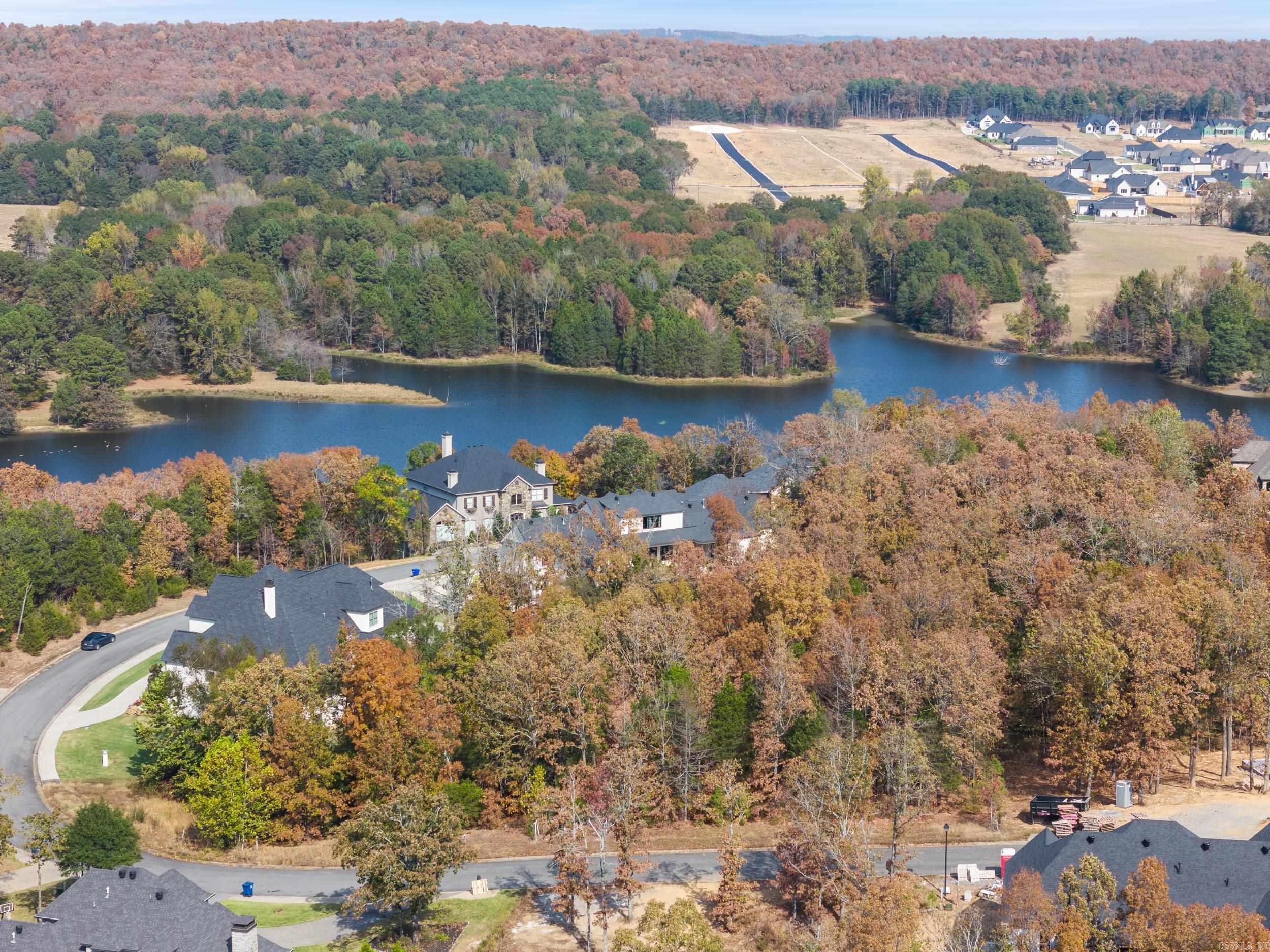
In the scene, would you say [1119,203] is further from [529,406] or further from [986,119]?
[529,406]

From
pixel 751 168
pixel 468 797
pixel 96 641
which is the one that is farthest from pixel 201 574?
pixel 751 168

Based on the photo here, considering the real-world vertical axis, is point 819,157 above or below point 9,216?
above

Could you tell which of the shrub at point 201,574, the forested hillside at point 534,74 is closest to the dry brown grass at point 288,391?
the shrub at point 201,574

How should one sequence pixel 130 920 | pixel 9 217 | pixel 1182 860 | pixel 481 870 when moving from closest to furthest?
1. pixel 130 920
2. pixel 1182 860
3. pixel 481 870
4. pixel 9 217

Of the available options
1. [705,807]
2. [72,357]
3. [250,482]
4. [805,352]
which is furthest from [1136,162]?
[705,807]

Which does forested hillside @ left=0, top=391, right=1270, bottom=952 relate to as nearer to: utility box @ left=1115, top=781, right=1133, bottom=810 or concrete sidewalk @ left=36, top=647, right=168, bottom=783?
utility box @ left=1115, top=781, right=1133, bottom=810

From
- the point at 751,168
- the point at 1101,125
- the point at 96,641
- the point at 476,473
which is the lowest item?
the point at 96,641

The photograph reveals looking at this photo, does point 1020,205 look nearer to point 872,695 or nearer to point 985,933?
point 872,695

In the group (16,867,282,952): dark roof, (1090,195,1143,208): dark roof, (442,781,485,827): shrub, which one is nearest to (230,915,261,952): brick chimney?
(16,867,282,952): dark roof
